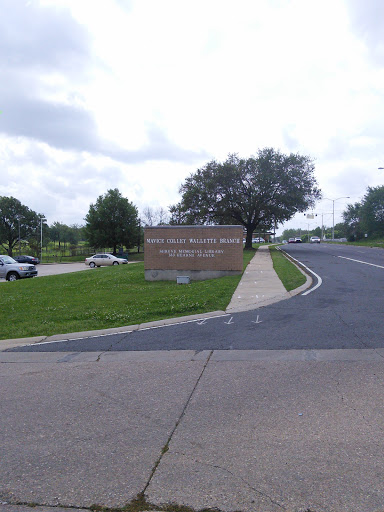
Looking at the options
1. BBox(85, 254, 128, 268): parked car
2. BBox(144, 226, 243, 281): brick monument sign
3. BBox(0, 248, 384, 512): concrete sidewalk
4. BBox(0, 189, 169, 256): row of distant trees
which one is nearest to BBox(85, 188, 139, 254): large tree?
BBox(0, 189, 169, 256): row of distant trees

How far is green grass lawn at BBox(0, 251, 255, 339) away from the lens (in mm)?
9766

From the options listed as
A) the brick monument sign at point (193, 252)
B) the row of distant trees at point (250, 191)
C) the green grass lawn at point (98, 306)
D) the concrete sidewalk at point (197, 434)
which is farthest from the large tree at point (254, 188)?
the concrete sidewalk at point (197, 434)

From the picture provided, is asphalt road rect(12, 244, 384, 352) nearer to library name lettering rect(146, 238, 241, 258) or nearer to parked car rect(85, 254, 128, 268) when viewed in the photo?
library name lettering rect(146, 238, 241, 258)

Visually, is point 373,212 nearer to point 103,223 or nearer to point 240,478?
point 103,223

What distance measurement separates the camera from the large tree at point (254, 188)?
42750 millimetres

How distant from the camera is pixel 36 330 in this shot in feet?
30.7

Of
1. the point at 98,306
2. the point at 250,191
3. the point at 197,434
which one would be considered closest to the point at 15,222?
the point at 250,191

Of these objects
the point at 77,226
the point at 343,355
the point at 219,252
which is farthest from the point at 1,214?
the point at 343,355

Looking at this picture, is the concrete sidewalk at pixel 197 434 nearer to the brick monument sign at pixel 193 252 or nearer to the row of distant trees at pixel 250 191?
the brick monument sign at pixel 193 252

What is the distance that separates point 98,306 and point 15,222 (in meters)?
70.2

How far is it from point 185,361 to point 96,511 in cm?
375

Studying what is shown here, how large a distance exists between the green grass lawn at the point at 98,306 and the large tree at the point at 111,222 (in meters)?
48.9

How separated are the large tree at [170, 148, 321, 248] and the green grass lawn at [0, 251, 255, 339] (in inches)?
1108

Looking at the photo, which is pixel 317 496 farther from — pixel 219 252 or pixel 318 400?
pixel 219 252
